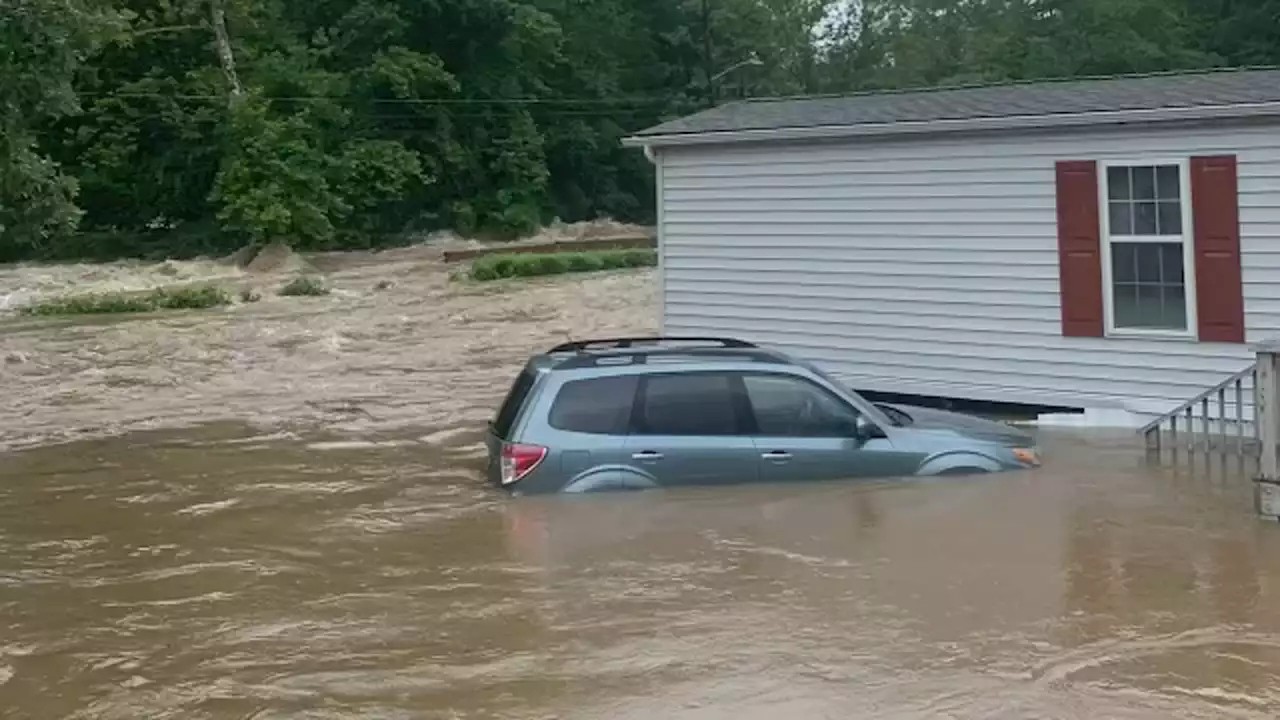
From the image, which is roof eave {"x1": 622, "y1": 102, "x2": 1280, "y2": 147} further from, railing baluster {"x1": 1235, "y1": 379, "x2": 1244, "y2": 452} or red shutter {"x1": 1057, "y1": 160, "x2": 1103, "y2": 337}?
railing baluster {"x1": 1235, "y1": 379, "x2": 1244, "y2": 452}

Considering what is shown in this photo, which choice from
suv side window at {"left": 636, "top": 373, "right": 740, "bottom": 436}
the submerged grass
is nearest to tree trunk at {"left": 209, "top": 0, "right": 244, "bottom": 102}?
the submerged grass

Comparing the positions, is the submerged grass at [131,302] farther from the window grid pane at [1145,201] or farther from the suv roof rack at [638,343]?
the window grid pane at [1145,201]

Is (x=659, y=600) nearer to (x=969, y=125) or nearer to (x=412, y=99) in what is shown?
(x=969, y=125)

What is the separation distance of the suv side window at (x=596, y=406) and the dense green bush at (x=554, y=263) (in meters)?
31.8

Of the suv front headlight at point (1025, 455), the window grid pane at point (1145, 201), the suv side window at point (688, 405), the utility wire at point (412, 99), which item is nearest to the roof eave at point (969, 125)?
the window grid pane at point (1145, 201)

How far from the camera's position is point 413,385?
71.5 feet

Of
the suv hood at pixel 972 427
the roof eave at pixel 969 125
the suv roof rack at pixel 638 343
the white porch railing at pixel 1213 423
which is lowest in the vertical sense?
the white porch railing at pixel 1213 423

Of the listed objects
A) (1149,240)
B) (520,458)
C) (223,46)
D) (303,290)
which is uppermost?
(223,46)

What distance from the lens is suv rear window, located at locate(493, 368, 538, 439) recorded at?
11.4m

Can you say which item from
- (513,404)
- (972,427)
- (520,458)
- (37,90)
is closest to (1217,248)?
(972,427)

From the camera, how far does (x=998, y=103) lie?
15.7 metres

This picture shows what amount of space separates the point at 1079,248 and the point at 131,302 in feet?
92.6

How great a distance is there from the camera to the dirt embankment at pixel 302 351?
19.6 m

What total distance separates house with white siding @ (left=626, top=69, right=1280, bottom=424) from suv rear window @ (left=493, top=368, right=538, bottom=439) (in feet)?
18.8
